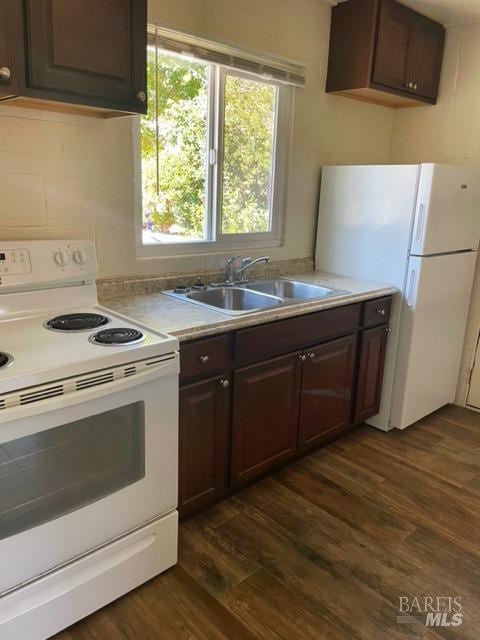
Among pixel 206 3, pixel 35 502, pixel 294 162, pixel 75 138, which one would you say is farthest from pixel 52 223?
pixel 294 162

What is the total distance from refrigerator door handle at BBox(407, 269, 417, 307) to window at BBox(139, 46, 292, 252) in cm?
79

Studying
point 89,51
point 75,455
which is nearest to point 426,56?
point 89,51

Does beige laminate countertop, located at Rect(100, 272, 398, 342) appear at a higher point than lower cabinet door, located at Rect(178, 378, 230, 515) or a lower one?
higher

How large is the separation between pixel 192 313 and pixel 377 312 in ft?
3.80

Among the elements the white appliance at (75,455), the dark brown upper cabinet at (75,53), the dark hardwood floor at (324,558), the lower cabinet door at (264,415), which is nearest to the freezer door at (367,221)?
the lower cabinet door at (264,415)

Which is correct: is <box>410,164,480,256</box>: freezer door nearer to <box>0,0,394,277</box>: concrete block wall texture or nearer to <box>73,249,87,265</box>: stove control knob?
<box>0,0,394,277</box>: concrete block wall texture

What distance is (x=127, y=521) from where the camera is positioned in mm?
1595

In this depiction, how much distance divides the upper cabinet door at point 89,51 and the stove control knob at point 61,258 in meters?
0.56

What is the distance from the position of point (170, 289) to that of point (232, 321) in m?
0.60

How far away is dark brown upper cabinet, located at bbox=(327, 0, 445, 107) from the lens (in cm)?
267

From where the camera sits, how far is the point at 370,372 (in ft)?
9.10

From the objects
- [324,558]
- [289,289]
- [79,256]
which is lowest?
[324,558]

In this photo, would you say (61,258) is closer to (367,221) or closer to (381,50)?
(367,221)

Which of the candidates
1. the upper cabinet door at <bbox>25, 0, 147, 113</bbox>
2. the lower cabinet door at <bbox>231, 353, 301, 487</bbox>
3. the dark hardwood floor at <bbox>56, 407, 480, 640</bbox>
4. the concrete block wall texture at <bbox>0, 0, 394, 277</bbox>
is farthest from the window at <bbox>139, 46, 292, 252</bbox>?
the dark hardwood floor at <bbox>56, 407, 480, 640</bbox>
